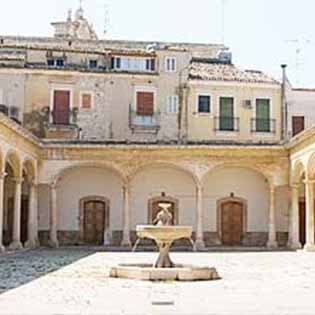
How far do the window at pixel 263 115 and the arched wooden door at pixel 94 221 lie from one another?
8.53 m

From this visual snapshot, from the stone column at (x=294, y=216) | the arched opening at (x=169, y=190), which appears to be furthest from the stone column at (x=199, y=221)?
the stone column at (x=294, y=216)

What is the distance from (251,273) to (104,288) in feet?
16.4

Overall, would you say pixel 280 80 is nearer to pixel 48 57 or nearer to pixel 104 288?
pixel 48 57

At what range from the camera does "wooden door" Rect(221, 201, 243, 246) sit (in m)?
33.7

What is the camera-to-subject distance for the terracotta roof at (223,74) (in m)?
35.4

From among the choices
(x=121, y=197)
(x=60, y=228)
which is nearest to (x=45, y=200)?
(x=60, y=228)

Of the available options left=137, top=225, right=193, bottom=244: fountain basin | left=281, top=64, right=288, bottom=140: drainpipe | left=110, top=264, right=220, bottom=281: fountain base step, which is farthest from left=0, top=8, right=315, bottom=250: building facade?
left=110, top=264, right=220, bottom=281: fountain base step

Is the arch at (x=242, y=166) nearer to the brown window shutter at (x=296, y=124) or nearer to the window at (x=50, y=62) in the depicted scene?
the brown window shutter at (x=296, y=124)

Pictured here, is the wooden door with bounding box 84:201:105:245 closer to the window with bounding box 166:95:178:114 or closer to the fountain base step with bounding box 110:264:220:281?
the window with bounding box 166:95:178:114

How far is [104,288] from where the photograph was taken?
44.2 ft

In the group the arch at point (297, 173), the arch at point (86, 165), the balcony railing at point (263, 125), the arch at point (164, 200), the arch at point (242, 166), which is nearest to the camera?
the arch at point (297, 173)

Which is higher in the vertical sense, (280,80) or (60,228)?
(280,80)

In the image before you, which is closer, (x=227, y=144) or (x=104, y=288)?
(x=104, y=288)

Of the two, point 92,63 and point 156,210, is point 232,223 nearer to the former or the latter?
point 156,210
